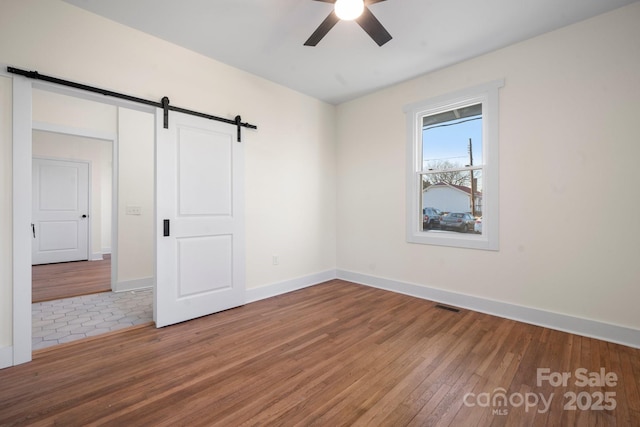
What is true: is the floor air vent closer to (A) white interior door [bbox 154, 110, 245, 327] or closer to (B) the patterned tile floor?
(A) white interior door [bbox 154, 110, 245, 327]

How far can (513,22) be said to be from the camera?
2.66 m

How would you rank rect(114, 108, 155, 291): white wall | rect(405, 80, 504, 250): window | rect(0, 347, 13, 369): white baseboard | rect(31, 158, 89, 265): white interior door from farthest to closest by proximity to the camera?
rect(31, 158, 89, 265): white interior door → rect(114, 108, 155, 291): white wall → rect(405, 80, 504, 250): window → rect(0, 347, 13, 369): white baseboard

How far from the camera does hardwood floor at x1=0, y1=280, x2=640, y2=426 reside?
164cm

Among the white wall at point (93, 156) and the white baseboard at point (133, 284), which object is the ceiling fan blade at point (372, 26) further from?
the white wall at point (93, 156)

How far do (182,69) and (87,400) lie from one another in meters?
3.08

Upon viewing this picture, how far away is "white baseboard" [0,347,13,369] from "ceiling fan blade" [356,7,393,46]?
371 cm

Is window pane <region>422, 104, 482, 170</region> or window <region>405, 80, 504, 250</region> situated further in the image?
window pane <region>422, 104, 482, 170</region>

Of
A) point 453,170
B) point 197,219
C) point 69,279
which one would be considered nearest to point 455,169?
point 453,170

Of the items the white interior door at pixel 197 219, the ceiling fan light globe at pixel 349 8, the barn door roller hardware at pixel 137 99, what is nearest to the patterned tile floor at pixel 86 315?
the white interior door at pixel 197 219

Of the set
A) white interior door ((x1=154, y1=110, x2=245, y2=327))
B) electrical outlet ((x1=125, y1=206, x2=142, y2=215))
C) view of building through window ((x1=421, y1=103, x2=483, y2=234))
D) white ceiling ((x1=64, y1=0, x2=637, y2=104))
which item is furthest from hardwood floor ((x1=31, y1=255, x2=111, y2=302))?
view of building through window ((x1=421, y1=103, x2=483, y2=234))

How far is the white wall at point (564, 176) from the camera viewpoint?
2.48m

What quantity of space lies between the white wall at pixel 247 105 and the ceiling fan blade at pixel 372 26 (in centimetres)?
194

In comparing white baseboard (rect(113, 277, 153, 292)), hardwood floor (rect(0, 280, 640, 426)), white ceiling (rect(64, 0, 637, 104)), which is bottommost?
hardwood floor (rect(0, 280, 640, 426))

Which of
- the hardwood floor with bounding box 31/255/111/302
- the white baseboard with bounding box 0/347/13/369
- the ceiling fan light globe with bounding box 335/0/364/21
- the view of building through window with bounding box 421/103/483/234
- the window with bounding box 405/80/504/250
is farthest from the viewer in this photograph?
the hardwood floor with bounding box 31/255/111/302
